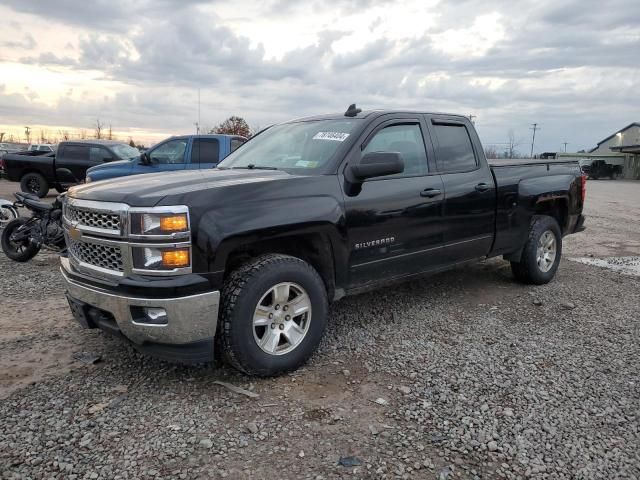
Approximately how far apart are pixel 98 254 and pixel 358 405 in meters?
1.93

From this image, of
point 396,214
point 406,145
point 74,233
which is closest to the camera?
point 74,233

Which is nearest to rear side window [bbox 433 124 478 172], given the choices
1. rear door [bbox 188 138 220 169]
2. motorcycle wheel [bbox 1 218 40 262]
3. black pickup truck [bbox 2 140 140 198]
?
motorcycle wheel [bbox 1 218 40 262]

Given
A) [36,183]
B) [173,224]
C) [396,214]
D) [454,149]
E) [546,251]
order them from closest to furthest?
[173,224]
[396,214]
[454,149]
[546,251]
[36,183]

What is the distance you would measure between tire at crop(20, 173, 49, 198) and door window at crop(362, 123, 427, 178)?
14.0 metres

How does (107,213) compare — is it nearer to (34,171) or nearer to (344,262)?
(344,262)

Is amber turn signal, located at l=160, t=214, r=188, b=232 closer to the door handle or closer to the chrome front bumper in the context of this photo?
the chrome front bumper

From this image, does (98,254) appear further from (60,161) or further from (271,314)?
(60,161)

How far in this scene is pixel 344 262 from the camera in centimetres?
384

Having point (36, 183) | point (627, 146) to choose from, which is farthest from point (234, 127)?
point (627, 146)

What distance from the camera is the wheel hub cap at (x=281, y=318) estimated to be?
11.1 feet

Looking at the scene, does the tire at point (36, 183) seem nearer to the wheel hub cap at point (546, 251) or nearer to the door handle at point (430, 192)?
the door handle at point (430, 192)

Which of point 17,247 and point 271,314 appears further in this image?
point 17,247

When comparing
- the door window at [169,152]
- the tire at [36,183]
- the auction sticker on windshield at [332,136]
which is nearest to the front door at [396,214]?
the auction sticker on windshield at [332,136]

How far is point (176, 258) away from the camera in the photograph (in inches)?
118
